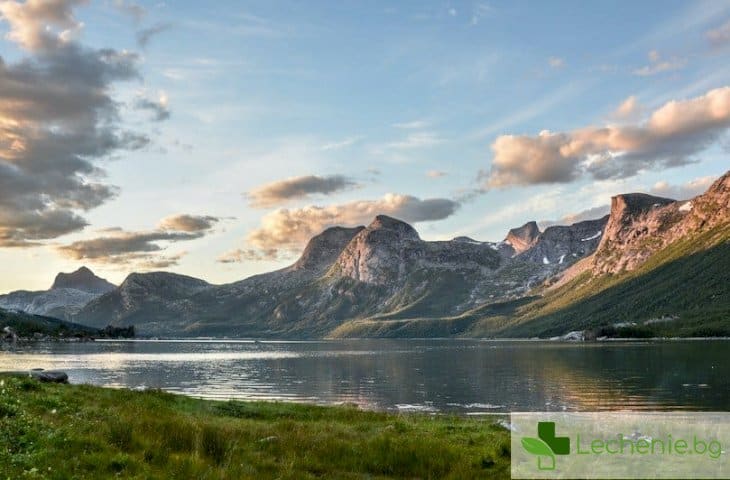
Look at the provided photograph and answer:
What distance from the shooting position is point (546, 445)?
78.3 feet

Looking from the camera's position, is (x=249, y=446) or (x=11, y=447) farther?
(x=249, y=446)

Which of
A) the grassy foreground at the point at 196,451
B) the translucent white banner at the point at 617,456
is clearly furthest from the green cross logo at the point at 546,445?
the grassy foreground at the point at 196,451

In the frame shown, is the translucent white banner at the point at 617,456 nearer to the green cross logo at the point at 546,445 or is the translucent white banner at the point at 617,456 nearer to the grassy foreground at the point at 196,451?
the green cross logo at the point at 546,445

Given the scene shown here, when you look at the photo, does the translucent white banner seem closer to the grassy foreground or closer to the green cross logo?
the green cross logo

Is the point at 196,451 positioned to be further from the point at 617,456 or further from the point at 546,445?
the point at 617,456

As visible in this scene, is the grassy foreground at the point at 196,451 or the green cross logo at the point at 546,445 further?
the green cross logo at the point at 546,445

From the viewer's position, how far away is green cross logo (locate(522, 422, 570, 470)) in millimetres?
23109

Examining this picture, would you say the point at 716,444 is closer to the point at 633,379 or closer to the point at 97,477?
the point at 97,477

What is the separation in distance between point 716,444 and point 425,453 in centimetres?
1544

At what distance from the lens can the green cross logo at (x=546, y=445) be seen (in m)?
23.1

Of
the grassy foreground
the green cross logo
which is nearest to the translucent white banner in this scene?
the green cross logo

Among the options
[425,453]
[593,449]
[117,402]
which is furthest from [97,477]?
[117,402]

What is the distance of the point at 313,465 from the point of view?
2109cm

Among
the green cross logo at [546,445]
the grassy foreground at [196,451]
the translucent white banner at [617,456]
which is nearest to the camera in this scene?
the grassy foreground at [196,451]
